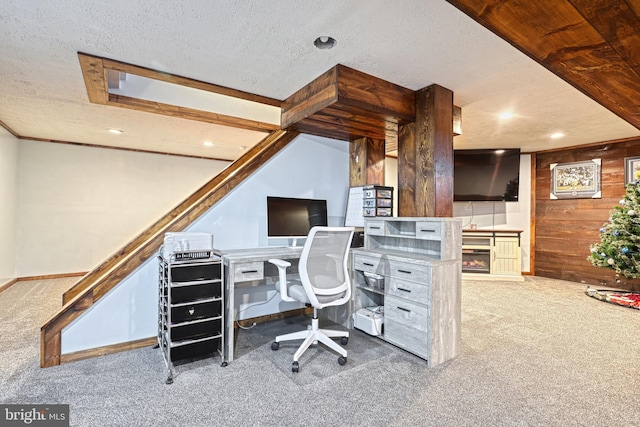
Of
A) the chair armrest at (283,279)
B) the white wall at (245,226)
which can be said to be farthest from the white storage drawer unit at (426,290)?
the white wall at (245,226)

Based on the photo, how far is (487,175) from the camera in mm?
5891

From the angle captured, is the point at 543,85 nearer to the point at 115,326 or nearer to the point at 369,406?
the point at 369,406

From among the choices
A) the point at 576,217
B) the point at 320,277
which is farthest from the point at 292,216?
the point at 576,217

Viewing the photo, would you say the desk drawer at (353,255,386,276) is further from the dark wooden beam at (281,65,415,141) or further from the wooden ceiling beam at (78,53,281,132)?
the wooden ceiling beam at (78,53,281,132)

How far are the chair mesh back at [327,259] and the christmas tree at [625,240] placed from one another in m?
3.95

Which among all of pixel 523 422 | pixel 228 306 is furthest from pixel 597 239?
pixel 228 306

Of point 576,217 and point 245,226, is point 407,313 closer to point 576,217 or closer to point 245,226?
point 245,226

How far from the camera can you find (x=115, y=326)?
105 inches

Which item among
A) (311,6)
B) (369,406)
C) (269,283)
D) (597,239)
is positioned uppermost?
(311,6)

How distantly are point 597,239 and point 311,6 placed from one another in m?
6.03

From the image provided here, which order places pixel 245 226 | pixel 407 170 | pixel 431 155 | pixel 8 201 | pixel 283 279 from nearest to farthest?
pixel 283 279, pixel 431 155, pixel 407 170, pixel 245 226, pixel 8 201

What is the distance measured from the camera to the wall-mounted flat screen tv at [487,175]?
19.0ft

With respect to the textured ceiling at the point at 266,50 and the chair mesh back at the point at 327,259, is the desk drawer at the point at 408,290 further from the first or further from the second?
the textured ceiling at the point at 266,50

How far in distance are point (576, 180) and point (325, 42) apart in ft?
18.3
